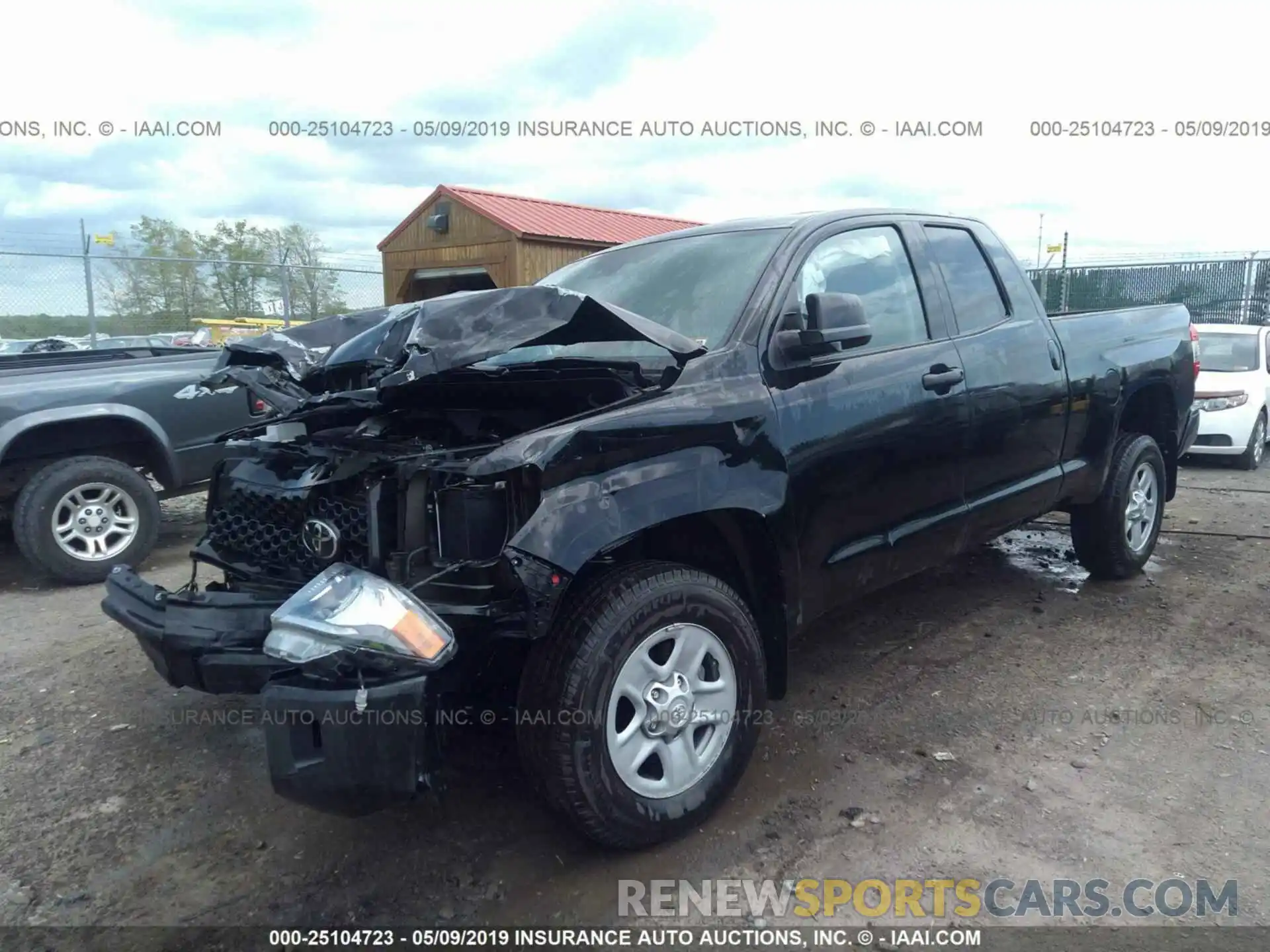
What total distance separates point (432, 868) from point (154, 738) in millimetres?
1548

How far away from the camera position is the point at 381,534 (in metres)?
2.60

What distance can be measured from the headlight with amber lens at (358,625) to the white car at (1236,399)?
28.1 feet

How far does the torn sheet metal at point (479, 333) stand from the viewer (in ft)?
8.54

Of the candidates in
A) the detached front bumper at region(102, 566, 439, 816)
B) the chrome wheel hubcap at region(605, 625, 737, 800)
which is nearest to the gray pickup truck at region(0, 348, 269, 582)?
the detached front bumper at region(102, 566, 439, 816)

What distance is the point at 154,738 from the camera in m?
3.54

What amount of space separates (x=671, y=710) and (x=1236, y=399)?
8584 millimetres

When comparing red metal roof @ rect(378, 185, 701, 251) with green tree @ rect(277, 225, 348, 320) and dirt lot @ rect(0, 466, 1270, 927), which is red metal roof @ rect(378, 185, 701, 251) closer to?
green tree @ rect(277, 225, 348, 320)

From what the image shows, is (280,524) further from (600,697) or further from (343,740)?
(600,697)

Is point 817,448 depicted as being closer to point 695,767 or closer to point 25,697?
point 695,767

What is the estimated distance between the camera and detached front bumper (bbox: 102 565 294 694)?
251 centimetres

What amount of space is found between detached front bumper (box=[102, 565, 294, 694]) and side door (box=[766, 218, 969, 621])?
66.9 inches

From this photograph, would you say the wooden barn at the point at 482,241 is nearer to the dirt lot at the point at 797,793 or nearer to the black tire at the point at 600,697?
the dirt lot at the point at 797,793

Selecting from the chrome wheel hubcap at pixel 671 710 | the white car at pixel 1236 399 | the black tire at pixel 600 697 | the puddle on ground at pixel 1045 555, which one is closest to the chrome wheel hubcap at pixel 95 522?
the black tire at pixel 600 697

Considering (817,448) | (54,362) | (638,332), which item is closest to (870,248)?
(817,448)
